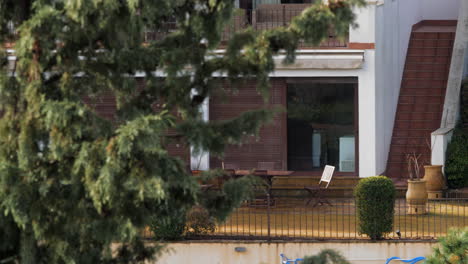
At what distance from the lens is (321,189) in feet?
66.8

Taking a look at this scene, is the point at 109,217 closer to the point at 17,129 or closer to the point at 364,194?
the point at 17,129

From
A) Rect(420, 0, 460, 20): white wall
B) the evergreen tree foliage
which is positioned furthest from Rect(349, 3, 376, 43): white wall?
the evergreen tree foliage

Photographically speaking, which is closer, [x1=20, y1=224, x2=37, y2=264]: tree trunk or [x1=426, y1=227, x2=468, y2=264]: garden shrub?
[x1=20, y1=224, x2=37, y2=264]: tree trunk

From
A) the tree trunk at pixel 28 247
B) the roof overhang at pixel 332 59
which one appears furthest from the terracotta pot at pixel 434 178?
the tree trunk at pixel 28 247

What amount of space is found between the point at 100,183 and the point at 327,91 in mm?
13406

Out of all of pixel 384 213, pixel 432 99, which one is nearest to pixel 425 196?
pixel 384 213

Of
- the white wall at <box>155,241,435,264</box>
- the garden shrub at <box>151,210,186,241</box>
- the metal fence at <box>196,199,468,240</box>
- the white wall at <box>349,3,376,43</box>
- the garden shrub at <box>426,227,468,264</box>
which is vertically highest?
the white wall at <box>349,3,376,43</box>

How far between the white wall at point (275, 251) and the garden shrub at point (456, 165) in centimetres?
480

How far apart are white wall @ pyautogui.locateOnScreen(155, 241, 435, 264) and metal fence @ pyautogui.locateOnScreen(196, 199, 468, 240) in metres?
0.29

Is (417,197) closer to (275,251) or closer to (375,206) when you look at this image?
(375,206)

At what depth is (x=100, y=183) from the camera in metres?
8.94

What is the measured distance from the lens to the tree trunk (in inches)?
401

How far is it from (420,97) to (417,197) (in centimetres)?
575

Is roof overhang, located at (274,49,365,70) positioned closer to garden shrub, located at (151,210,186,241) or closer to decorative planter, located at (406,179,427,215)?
decorative planter, located at (406,179,427,215)
